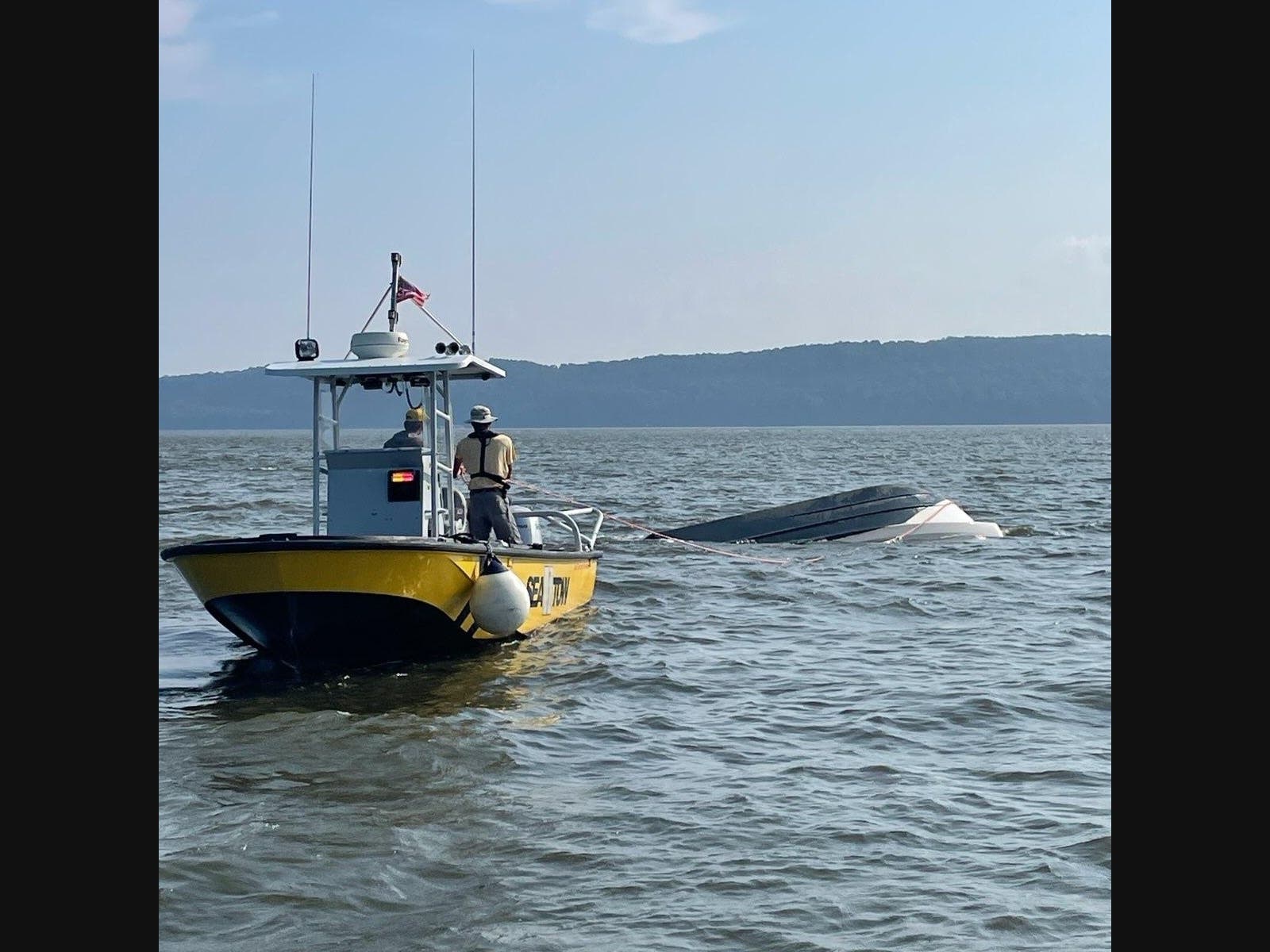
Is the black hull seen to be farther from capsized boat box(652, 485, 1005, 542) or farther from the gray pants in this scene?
the gray pants

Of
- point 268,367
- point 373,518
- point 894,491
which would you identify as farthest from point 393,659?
point 894,491

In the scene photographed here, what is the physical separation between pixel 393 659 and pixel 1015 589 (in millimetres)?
10432

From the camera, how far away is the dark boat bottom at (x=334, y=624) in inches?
454

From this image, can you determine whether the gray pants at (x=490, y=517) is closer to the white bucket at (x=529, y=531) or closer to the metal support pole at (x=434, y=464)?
the metal support pole at (x=434, y=464)

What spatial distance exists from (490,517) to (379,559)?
219 cm

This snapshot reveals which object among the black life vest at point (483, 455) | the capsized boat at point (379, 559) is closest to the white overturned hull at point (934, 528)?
the capsized boat at point (379, 559)

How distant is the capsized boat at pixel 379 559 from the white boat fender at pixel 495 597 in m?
0.01

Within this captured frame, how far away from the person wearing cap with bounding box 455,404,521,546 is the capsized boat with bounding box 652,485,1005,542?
12.9 m

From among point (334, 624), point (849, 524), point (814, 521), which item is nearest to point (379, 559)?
point (334, 624)

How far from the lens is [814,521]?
27.0 meters

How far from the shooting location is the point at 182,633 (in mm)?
15773

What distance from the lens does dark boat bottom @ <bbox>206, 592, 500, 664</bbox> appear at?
11.5 metres

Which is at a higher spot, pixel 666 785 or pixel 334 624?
pixel 334 624

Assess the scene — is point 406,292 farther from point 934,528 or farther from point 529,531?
point 934,528
